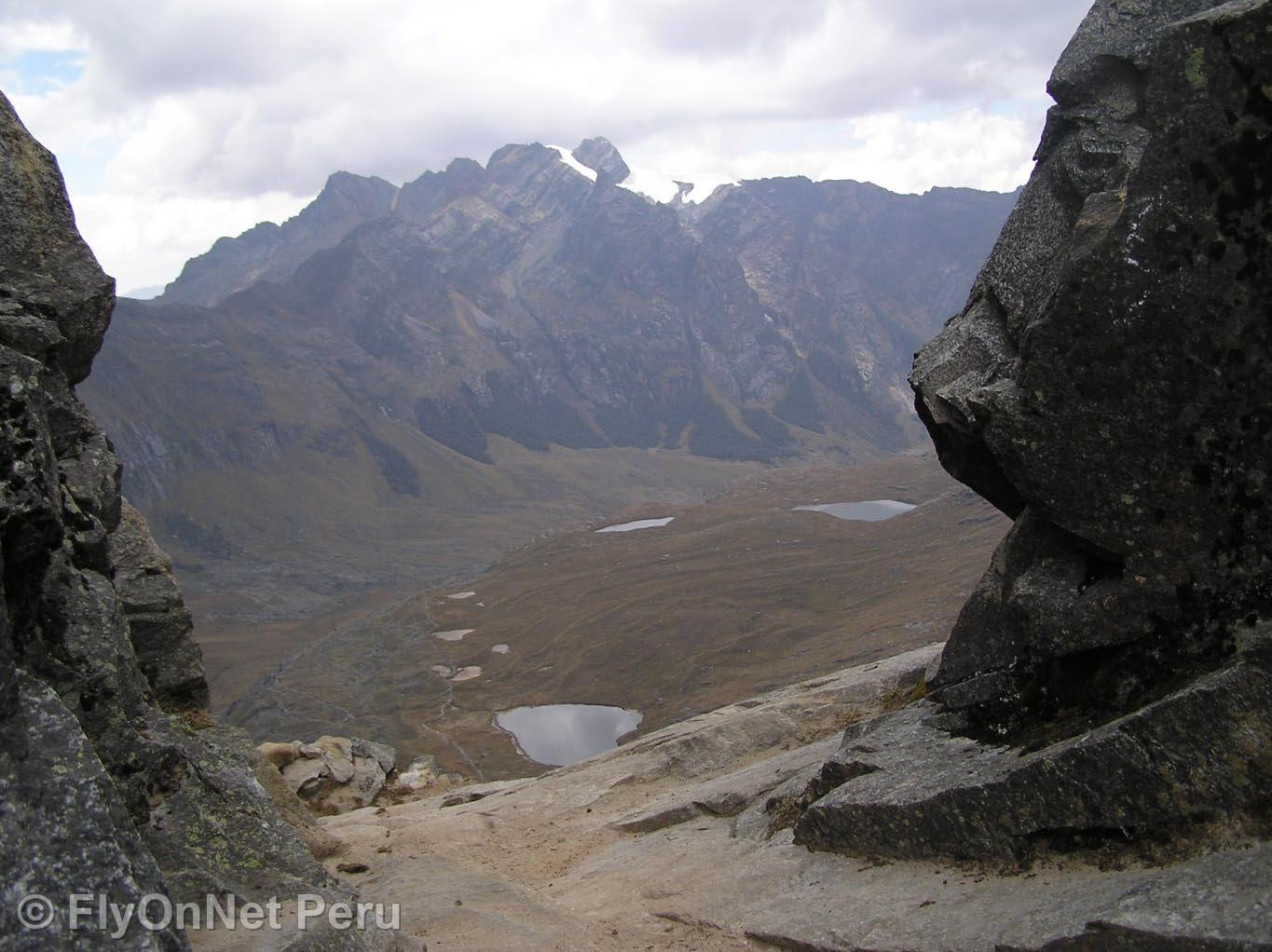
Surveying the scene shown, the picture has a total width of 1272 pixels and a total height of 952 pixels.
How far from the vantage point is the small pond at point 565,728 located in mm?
87312

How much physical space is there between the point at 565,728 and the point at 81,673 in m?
85.2

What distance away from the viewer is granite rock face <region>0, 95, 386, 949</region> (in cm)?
959

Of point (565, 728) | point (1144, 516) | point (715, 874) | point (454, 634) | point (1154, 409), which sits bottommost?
point (565, 728)

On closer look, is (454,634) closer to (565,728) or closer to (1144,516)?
(565,728)

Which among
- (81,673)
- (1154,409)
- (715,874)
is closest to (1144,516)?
(1154,409)

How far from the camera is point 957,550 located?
13350 cm

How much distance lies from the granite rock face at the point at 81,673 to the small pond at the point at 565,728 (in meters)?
69.1

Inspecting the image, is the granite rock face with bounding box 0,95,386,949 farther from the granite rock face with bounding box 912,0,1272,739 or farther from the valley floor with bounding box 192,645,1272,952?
the granite rock face with bounding box 912,0,1272,739

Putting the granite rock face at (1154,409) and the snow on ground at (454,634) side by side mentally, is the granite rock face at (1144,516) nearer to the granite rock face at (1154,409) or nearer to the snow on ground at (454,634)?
the granite rock face at (1154,409)

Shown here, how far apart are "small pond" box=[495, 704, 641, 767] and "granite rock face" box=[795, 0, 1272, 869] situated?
71.6 meters

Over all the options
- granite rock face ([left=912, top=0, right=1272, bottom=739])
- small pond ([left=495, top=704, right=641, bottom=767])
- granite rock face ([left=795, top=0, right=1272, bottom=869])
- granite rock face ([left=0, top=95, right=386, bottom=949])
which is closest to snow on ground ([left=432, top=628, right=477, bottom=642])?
small pond ([left=495, top=704, right=641, bottom=767])

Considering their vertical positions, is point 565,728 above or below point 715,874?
below

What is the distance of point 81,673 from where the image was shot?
12.6m

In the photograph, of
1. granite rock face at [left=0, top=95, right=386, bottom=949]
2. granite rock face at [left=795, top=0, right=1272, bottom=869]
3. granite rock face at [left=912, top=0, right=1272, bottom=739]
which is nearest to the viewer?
granite rock face at [left=0, top=95, right=386, bottom=949]
